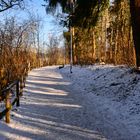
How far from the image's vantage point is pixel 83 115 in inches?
456

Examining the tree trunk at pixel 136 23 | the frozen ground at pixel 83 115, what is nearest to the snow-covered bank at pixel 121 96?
the frozen ground at pixel 83 115

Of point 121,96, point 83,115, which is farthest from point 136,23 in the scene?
point 83,115

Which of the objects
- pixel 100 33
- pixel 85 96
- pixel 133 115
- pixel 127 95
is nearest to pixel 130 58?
pixel 85 96

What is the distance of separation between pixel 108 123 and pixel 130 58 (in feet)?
42.7

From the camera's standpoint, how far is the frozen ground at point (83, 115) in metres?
8.97

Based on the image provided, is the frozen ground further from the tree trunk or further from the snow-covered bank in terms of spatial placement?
the tree trunk

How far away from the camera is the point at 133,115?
10836 millimetres

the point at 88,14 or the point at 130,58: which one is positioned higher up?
Result: the point at 88,14

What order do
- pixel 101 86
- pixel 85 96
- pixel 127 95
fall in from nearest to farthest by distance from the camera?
pixel 127 95 → pixel 85 96 → pixel 101 86

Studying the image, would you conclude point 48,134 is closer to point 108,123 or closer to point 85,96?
point 108,123

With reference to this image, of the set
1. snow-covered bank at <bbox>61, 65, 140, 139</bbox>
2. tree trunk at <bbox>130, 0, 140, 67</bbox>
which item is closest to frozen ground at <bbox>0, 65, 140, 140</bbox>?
snow-covered bank at <bbox>61, 65, 140, 139</bbox>

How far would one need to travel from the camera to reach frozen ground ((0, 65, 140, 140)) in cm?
897

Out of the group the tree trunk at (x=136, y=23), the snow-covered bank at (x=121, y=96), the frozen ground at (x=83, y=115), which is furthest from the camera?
the tree trunk at (x=136, y=23)

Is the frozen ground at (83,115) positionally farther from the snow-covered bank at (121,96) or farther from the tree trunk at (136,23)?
the tree trunk at (136,23)
